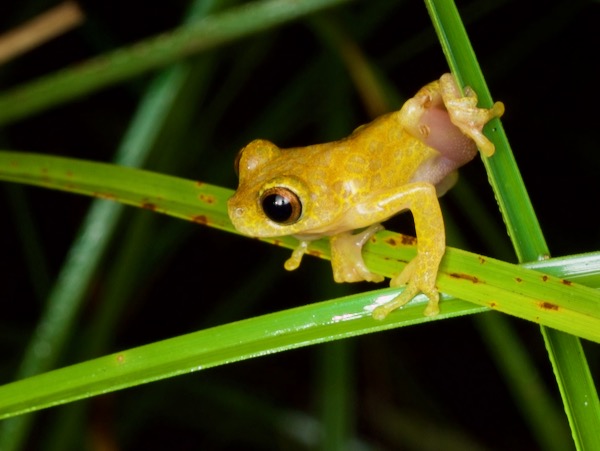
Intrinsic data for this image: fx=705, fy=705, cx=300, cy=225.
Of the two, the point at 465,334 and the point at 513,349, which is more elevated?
the point at 465,334

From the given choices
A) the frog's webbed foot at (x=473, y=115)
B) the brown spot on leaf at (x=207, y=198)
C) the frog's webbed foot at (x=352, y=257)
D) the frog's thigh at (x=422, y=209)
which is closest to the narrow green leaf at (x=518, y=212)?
the frog's webbed foot at (x=473, y=115)

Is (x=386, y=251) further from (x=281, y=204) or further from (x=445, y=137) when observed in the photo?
(x=445, y=137)

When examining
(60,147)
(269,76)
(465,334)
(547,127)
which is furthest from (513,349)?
(60,147)

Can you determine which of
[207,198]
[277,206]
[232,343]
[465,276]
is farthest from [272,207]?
[465,276]

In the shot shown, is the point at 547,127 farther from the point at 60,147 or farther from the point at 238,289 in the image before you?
the point at 60,147

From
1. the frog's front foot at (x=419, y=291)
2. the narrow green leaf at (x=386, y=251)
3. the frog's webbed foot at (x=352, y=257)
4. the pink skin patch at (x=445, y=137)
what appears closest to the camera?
the narrow green leaf at (x=386, y=251)

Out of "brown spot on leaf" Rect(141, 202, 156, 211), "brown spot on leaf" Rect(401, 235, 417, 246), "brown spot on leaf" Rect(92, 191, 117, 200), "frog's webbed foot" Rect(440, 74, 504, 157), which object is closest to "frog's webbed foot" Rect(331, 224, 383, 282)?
"brown spot on leaf" Rect(401, 235, 417, 246)

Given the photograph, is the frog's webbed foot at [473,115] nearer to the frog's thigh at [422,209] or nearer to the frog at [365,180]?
the frog at [365,180]

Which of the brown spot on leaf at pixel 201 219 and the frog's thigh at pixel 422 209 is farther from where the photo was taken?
the brown spot on leaf at pixel 201 219

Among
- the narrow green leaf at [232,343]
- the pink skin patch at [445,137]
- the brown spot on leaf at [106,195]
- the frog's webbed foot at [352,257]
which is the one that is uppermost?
the pink skin patch at [445,137]
